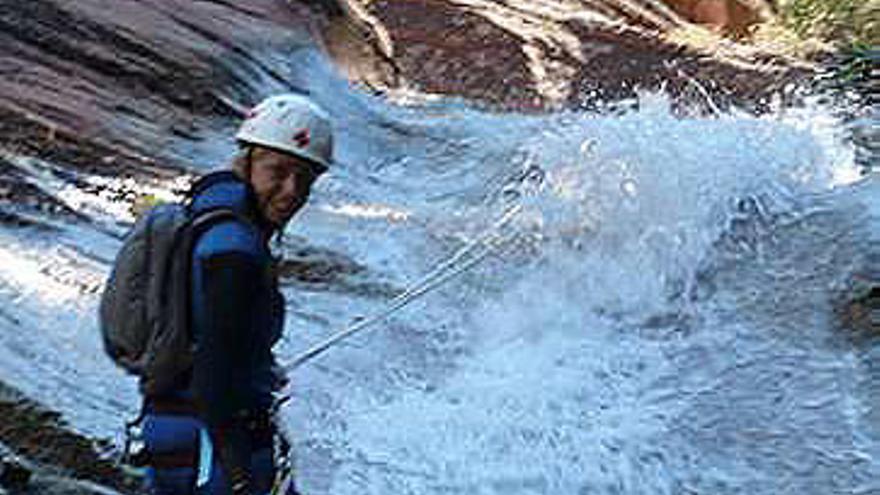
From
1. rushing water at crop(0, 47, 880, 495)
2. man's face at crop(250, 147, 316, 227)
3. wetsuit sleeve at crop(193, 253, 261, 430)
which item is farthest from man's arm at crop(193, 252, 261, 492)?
rushing water at crop(0, 47, 880, 495)

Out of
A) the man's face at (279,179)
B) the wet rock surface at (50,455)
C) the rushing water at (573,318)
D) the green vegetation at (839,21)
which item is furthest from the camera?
the green vegetation at (839,21)

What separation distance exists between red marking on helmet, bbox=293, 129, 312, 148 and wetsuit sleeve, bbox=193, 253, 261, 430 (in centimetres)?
30

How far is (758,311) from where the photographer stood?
→ 795 cm

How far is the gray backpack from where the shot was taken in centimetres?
320

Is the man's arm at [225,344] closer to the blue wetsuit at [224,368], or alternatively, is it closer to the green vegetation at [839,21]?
the blue wetsuit at [224,368]

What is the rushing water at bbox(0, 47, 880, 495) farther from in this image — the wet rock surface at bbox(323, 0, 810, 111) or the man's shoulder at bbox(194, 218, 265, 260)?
the wet rock surface at bbox(323, 0, 810, 111)

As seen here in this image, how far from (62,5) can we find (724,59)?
9299mm

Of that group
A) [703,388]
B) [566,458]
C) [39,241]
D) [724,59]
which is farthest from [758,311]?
[724,59]

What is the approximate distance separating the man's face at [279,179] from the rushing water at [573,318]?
2.50m

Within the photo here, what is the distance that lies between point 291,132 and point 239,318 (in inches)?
16.9

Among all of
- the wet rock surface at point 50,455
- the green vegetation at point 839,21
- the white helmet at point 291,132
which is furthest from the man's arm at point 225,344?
the green vegetation at point 839,21

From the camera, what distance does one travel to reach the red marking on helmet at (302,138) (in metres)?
3.27

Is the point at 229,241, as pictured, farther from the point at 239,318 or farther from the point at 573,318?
the point at 573,318

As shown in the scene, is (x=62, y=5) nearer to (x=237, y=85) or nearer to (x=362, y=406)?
(x=237, y=85)
